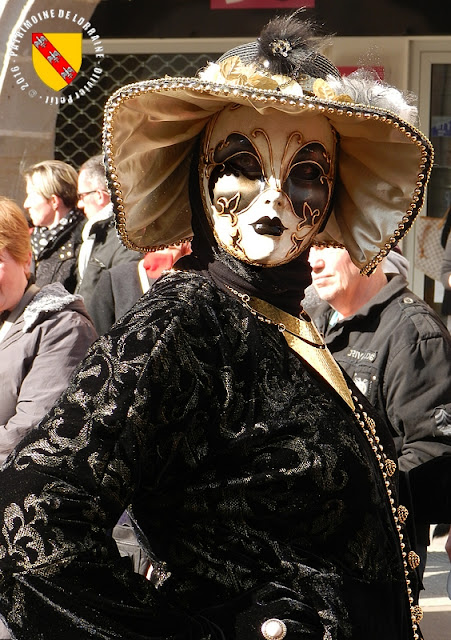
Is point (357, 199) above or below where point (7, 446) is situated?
above

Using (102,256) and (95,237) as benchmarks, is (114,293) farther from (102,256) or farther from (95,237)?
(95,237)

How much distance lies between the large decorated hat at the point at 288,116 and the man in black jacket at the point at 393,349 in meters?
0.96

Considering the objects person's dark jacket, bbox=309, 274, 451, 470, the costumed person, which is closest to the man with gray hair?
person's dark jacket, bbox=309, 274, 451, 470

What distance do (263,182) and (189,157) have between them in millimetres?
224

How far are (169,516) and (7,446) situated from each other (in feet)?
5.23

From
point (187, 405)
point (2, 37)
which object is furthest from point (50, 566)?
point (2, 37)

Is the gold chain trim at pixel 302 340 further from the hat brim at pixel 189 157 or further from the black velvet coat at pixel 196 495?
the hat brim at pixel 189 157

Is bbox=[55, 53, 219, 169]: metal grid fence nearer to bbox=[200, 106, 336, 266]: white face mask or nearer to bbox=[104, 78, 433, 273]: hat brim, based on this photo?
bbox=[104, 78, 433, 273]: hat brim

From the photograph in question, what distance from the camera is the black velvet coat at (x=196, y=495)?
1.39 metres

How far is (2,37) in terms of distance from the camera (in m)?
6.10

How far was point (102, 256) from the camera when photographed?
16.9ft

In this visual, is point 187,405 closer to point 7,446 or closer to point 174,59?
point 7,446

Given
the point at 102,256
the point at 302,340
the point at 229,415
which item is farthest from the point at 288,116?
the point at 102,256

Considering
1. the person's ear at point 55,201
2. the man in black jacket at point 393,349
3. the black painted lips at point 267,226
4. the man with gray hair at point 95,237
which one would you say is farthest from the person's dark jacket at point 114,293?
the black painted lips at point 267,226
